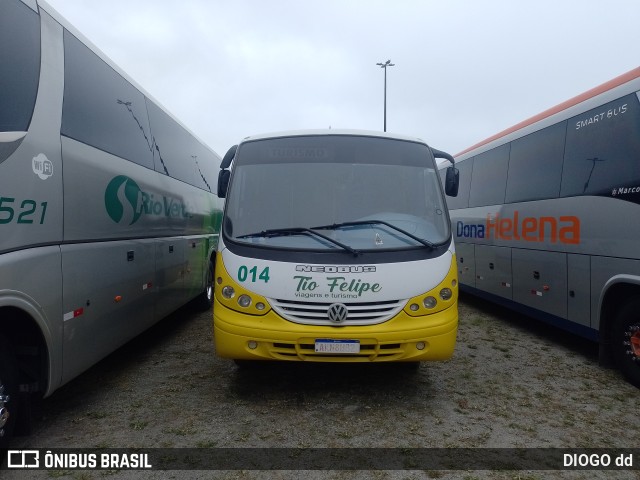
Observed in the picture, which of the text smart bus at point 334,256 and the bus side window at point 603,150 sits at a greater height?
the bus side window at point 603,150

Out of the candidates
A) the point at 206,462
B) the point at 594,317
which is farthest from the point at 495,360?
the point at 206,462

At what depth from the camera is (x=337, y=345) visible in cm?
420

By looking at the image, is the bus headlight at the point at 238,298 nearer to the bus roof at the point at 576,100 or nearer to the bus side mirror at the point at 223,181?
the bus side mirror at the point at 223,181

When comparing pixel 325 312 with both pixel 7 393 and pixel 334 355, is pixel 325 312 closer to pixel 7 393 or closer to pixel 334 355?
pixel 334 355

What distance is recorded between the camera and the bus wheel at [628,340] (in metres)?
5.06

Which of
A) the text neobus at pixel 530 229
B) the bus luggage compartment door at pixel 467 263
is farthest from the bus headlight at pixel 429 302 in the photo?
the bus luggage compartment door at pixel 467 263

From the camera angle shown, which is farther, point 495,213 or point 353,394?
point 495,213

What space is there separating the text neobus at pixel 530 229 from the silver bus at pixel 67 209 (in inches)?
204

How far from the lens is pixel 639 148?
4.93 meters

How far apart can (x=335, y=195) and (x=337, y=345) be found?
4.79 ft

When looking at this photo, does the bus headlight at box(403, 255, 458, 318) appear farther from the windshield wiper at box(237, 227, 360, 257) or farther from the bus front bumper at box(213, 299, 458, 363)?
the windshield wiper at box(237, 227, 360, 257)

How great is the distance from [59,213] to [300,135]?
7.83 feet

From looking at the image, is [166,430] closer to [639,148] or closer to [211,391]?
[211,391]

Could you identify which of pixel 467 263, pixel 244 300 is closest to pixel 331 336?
pixel 244 300
